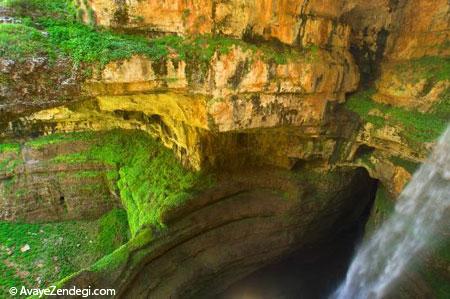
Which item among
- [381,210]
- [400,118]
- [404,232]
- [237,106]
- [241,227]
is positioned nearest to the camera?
[237,106]

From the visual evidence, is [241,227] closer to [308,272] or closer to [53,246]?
[308,272]

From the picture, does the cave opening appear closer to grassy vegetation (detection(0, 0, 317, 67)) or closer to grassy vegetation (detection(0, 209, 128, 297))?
grassy vegetation (detection(0, 209, 128, 297))

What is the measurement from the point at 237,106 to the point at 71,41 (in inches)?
138

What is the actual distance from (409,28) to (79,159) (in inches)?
484

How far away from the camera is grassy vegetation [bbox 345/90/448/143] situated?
654 centimetres

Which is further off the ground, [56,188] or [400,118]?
[400,118]

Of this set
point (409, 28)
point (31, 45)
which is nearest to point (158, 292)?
point (31, 45)

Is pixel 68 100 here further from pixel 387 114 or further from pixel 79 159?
pixel 79 159

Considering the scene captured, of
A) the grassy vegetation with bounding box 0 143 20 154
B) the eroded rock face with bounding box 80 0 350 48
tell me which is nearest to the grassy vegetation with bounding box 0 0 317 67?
the eroded rock face with bounding box 80 0 350 48

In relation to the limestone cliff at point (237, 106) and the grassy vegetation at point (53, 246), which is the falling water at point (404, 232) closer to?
the limestone cliff at point (237, 106)

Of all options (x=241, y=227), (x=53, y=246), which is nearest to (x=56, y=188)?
(x=53, y=246)

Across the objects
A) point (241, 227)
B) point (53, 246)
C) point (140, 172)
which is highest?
point (140, 172)

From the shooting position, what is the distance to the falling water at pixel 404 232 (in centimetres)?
644

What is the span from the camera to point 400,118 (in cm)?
716
